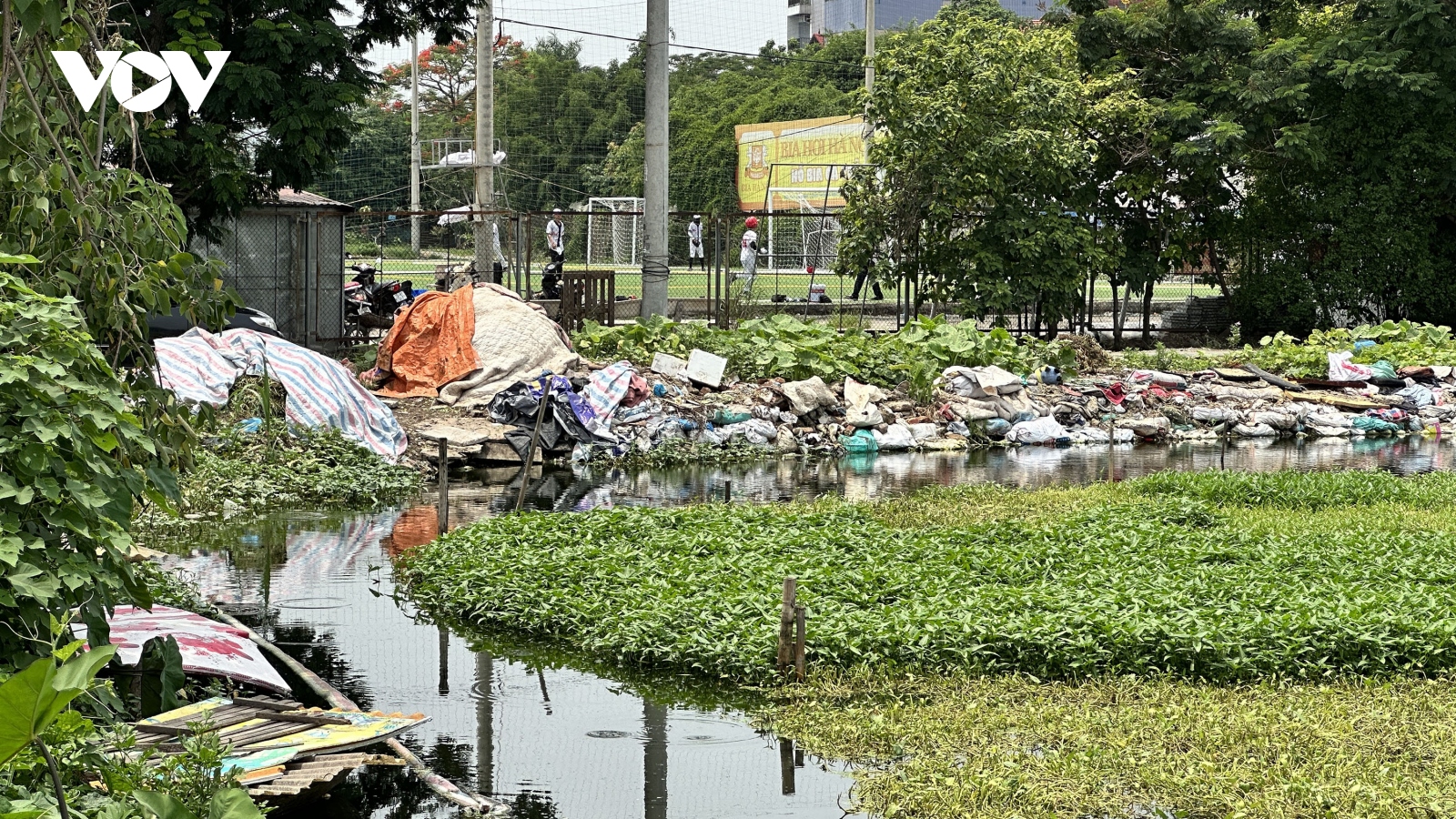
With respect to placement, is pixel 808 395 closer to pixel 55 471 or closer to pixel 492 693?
pixel 492 693

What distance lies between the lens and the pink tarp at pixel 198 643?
7.19 metres

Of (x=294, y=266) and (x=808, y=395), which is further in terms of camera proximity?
(x=294, y=266)

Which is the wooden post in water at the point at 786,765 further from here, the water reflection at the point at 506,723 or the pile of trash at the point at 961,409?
the pile of trash at the point at 961,409

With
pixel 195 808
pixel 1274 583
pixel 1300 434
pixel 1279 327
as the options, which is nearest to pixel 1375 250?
pixel 1279 327

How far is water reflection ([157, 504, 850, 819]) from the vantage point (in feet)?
21.7

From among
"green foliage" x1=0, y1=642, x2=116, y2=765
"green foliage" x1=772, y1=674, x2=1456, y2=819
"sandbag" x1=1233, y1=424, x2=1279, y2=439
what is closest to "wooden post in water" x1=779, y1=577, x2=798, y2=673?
"green foliage" x1=772, y1=674, x2=1456, y2=819

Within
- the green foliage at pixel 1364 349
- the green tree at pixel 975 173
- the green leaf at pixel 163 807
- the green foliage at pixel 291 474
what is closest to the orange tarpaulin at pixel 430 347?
the green foliage at pixel 291 474

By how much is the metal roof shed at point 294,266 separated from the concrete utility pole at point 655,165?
4.93 metres

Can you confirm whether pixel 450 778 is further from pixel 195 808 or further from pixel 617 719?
pixel 195 808

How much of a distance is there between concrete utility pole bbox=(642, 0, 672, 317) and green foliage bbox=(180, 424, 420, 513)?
8.17 meters

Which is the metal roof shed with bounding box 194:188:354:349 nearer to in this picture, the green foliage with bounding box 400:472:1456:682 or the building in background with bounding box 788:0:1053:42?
the green foliage with bounding box 400:472:1456:682

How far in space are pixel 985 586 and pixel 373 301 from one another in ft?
55.4

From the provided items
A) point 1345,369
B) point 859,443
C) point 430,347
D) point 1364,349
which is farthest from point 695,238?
point 859,443

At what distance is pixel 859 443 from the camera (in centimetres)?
1845
